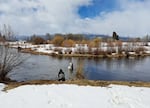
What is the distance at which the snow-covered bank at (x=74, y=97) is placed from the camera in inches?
259

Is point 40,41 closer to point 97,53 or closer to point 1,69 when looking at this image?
point 97,53

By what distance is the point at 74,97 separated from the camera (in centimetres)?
725

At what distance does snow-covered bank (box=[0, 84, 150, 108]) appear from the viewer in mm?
6586

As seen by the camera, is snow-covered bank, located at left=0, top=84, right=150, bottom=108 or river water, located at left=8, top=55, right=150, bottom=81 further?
river water, located at left=8, top=55, right=150, bottom=81

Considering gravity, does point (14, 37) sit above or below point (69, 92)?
above

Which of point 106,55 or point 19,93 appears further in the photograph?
point 106,55

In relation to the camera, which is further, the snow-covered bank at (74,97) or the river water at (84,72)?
the river water at (84,72)

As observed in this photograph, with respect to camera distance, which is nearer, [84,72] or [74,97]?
[74,97]

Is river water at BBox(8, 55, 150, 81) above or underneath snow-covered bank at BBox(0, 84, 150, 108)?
underneath

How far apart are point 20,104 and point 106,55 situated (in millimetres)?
52864

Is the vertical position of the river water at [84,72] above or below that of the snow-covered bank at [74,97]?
below

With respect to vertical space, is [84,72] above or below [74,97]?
below

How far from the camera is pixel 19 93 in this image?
7.84 m

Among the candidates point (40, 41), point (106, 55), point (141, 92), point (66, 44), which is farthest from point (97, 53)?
point (141, 92)
